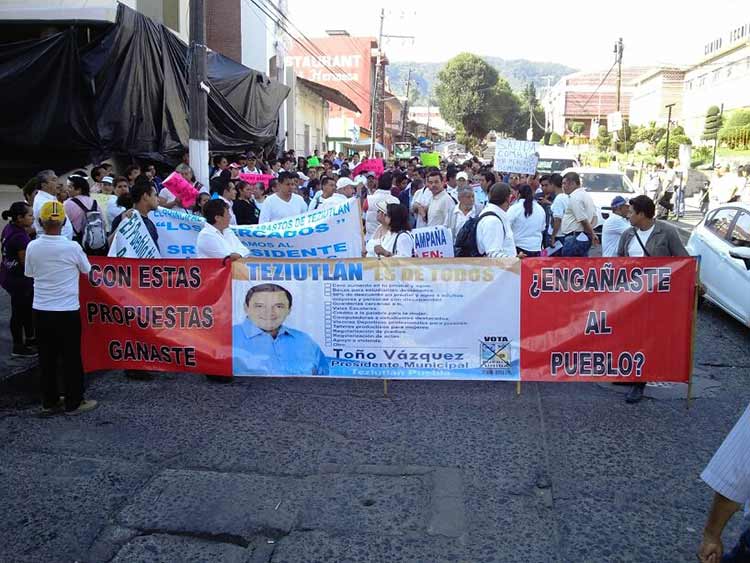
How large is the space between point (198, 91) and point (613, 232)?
6.51m

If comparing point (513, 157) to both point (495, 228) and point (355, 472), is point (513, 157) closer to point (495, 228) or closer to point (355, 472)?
point (495, 228)

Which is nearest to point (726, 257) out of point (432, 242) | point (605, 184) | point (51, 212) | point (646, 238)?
point (646, 238)

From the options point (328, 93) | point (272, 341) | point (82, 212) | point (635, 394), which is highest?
point (328, 93)

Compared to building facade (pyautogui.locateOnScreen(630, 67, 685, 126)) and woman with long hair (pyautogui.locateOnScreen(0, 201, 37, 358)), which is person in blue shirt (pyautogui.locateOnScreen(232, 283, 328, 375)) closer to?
woman with long hair (pyautogui.locateOnScreen(0, 201, 37, 358))

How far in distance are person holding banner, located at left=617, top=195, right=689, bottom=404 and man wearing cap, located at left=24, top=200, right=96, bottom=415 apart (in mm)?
4660

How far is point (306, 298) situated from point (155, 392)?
165 centimetres

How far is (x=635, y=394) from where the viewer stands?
615 centimetres

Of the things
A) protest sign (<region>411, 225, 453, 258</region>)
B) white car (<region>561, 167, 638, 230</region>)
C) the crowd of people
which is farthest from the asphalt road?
white car (<region>561, 167, 638, 230</region>)

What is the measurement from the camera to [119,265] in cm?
633

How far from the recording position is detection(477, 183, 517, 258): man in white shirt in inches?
272

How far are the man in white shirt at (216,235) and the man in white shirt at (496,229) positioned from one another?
2318 mm

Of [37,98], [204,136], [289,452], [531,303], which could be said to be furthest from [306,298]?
[37,98]

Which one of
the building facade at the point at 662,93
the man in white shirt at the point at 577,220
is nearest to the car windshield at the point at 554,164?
the man in white shirt at the point at 577,220

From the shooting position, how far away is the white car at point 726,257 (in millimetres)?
8500
